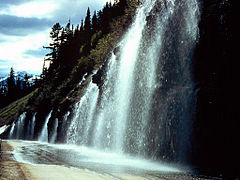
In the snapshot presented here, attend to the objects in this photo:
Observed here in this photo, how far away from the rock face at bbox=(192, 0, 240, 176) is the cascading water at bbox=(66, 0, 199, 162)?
810mm

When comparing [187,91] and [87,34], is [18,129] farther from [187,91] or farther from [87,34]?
[187,91]

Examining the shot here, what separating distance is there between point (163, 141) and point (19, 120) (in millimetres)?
55679

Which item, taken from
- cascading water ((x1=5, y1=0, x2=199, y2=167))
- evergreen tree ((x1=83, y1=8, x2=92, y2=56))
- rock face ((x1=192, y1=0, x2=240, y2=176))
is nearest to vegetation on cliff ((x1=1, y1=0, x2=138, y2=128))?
evergreen tree ((x1=83, y1=8, x2=92, y2=56))

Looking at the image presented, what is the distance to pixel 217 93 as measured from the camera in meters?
12.6

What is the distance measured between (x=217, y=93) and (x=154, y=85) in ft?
15.5

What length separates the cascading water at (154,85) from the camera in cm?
1455

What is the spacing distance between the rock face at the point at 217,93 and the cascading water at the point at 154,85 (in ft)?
2.66

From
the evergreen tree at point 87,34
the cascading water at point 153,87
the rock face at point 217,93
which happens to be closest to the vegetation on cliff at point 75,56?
the evergreen tree at point 87,34

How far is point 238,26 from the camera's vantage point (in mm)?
11711

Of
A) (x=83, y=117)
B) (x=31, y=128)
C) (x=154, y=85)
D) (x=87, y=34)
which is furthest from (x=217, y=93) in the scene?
(x=87, y=34)

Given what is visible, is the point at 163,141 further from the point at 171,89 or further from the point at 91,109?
the point at 91,109

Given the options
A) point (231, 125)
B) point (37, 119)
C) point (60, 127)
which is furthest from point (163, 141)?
point (37, 119)

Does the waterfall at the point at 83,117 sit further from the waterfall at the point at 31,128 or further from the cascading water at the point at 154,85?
the waterfall at the point at 31,128

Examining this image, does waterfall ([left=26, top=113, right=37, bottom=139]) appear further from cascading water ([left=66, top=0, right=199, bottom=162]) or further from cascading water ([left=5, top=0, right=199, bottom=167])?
cascading water ([left=66, top=0, right=199, bottom=162])
